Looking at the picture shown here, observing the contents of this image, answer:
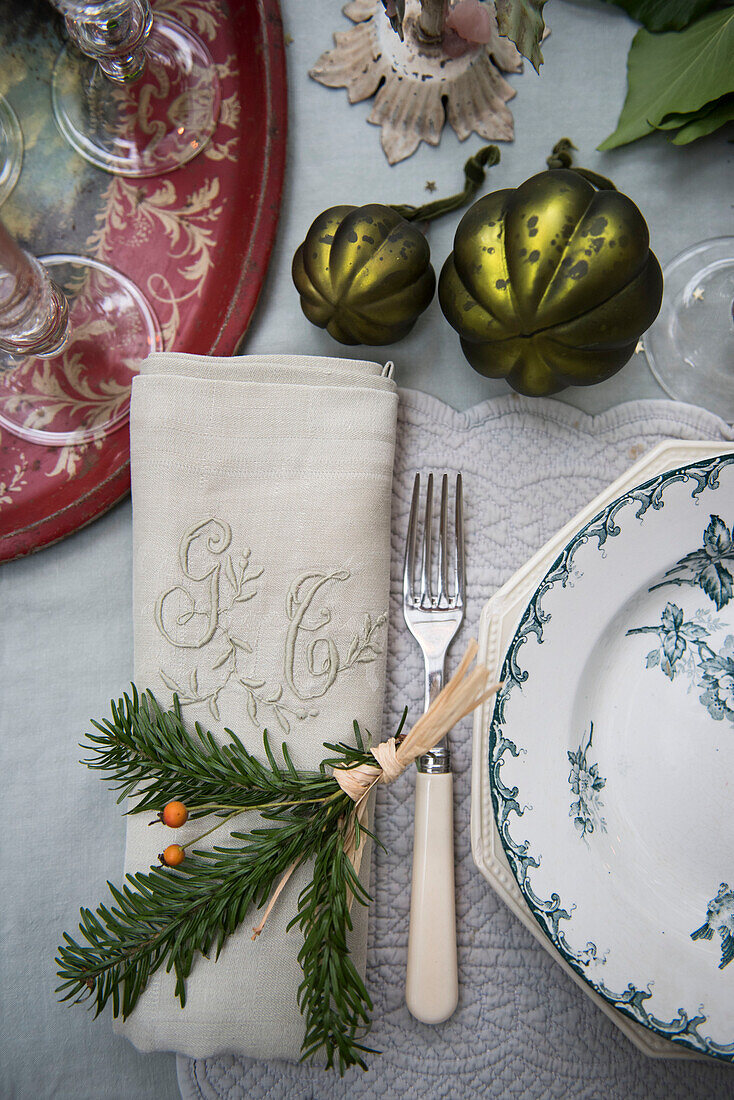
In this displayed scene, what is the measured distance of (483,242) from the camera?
0.49m

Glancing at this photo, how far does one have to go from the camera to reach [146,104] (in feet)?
1.96

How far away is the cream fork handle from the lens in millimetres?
505

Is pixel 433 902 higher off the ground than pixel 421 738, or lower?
lower

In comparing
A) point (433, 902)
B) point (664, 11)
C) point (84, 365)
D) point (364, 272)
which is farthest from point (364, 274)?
point (433, 902)

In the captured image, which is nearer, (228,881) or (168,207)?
(228,881)

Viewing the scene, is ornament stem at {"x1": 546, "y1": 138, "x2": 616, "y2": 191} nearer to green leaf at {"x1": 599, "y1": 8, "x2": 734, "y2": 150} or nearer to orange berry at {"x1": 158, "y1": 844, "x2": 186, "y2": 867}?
green leaf at {"x1": 599, "y1": 8, "x2": 734, "y2": 150}

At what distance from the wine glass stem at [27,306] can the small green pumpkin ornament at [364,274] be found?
204 mm

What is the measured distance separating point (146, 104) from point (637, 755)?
68cm

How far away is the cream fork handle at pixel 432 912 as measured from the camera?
19.9 inches

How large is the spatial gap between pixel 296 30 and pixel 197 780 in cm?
65

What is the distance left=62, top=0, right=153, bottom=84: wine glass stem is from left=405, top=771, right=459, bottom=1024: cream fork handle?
63 cm

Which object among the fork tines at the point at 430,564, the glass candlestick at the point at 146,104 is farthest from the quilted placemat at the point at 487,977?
the glass candlestick at the point at 146,104

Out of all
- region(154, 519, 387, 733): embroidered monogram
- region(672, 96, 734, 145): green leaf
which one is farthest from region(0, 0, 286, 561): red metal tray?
region(672, 96, 734, 145): green leaf

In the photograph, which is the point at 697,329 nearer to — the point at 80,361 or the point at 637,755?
the point at 637,755
